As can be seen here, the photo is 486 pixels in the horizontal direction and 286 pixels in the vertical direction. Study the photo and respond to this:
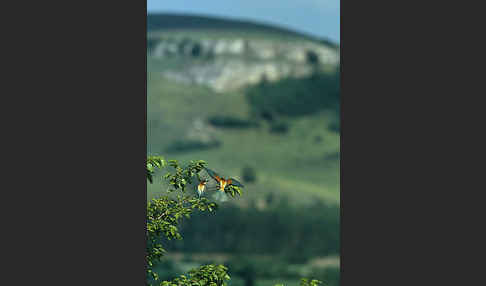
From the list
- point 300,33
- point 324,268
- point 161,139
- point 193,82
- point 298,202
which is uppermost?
point 300,33

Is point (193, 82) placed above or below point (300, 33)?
below

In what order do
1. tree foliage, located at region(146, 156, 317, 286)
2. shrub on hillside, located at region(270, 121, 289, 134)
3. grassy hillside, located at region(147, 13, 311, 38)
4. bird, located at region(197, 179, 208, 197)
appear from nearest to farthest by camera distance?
tree foliage, located at region(146, 156, 317, 286), bird, located at region(197, 179, 208, 197), shrub on hillside, located at region(270, 121, 289, 134), grassy hillside, located at region(147, 13, 311, 38)

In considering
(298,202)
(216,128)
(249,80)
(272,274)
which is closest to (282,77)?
(249,80)

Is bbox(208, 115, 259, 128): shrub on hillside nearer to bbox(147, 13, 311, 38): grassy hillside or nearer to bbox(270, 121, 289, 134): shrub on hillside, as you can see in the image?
bbox(270, 121, 289, 134): shrub on hillside

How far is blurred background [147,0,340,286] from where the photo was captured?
2517 cm

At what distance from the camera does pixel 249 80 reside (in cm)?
2858

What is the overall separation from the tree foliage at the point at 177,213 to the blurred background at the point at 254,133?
1648cm

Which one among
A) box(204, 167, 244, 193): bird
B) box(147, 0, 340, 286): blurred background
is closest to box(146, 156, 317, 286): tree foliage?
box(204, 167, 244, 193): bird

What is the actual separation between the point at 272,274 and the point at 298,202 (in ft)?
11.3

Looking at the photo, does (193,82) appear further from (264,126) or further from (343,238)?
(343,238)

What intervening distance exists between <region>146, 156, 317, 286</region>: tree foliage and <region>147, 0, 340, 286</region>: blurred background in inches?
649

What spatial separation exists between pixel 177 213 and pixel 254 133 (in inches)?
814

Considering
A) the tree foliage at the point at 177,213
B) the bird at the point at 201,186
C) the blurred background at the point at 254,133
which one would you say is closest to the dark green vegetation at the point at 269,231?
the blurred background at the point at 254,133

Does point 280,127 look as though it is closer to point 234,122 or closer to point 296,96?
point 296,96
